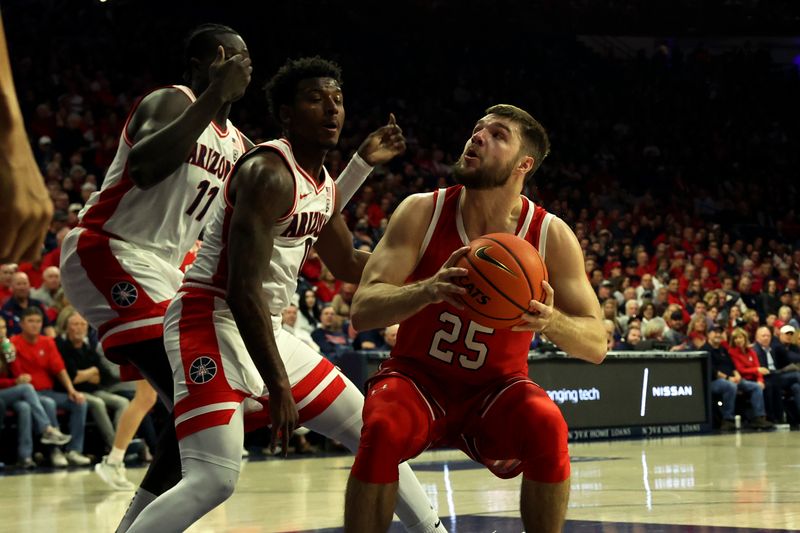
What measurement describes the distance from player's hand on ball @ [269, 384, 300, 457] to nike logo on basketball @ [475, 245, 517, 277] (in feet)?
2.51

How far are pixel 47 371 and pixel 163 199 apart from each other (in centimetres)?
621

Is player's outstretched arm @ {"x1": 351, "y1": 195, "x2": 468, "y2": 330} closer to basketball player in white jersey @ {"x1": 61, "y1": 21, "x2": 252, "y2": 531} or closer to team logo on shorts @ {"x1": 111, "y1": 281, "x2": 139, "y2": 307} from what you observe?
basketball player in white jersey @ {"x1": 61, "y1": 21, "x2": 252, "y2": 531}

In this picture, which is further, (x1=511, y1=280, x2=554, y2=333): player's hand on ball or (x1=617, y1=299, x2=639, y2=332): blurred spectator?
(x1=617, y1=299, x2=639, y2=332): blurred spectator

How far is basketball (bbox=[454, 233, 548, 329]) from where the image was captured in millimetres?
3982

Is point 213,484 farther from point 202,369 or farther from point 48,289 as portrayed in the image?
point 48,289

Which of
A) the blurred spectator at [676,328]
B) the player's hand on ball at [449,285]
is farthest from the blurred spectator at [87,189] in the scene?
the player's hand on ball at [449,285]

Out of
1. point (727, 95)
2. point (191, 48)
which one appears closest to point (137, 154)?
point (191, 48)

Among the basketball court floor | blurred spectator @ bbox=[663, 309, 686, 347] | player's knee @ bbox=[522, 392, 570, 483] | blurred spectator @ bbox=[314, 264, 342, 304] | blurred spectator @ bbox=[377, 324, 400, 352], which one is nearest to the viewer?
player's knee @ bbox=[522, 392, 570, 483]

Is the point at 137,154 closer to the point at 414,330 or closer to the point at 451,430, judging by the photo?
the point at 414,330

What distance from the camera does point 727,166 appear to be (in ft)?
86.2

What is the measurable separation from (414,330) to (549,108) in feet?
71.8

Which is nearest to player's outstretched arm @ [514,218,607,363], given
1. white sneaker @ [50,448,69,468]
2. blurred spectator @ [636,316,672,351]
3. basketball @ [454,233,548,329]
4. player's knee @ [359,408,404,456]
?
basketball @ [454,233,548,329]

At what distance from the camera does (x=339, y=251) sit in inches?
192

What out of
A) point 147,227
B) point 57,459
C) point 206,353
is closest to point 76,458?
point 57,459
